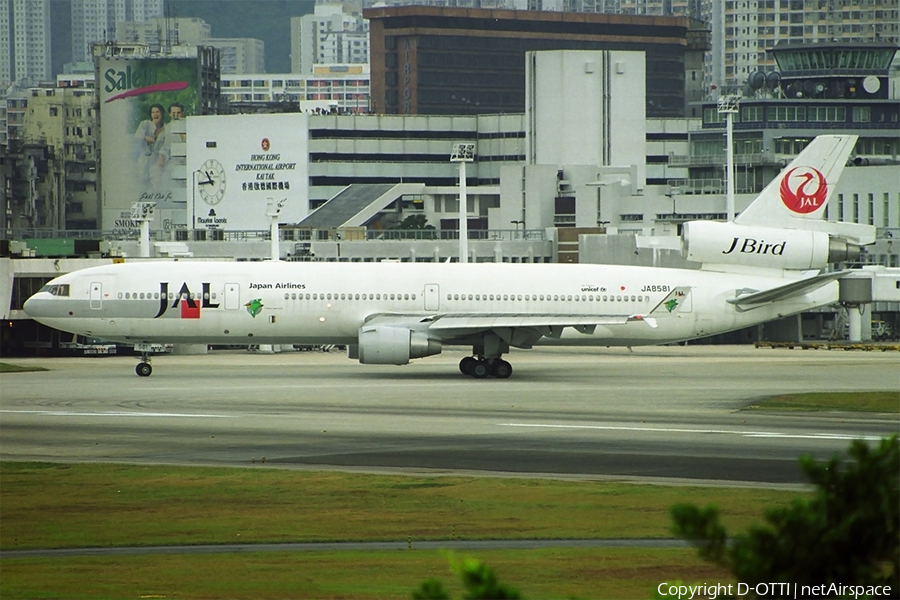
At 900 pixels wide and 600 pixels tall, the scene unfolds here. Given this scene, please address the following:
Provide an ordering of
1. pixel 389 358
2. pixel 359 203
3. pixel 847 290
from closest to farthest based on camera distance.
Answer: pixel 389 358
pixel 847 290
pixel 359 203

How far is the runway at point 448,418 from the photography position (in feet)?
90.8

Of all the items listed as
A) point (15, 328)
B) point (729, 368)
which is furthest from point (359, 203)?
point (729, 368)

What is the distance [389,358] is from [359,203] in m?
84.1

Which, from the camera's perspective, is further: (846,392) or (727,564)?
(846,392)

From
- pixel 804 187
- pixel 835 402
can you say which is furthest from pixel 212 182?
pixel 835 402

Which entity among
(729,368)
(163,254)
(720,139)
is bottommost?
(729,368)

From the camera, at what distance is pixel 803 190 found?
51.3 m

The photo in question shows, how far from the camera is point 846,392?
41.7 meters

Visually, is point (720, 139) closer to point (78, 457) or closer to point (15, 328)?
point (15, 328)

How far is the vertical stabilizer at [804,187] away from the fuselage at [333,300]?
12.2 ft

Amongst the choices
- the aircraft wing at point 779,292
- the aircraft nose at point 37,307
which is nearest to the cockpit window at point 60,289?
the aircraft nose at point 37,307

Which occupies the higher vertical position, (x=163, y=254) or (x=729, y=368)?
(x=163, y=254)

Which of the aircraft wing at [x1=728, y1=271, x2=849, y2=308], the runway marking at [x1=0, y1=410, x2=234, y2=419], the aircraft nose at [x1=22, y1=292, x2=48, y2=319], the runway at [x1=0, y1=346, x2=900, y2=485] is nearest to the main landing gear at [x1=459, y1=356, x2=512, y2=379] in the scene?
the runway at [x1=0, y1=346, x2=900, y2=485]

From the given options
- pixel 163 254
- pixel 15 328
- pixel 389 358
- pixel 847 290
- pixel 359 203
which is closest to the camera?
pixel 389 358
